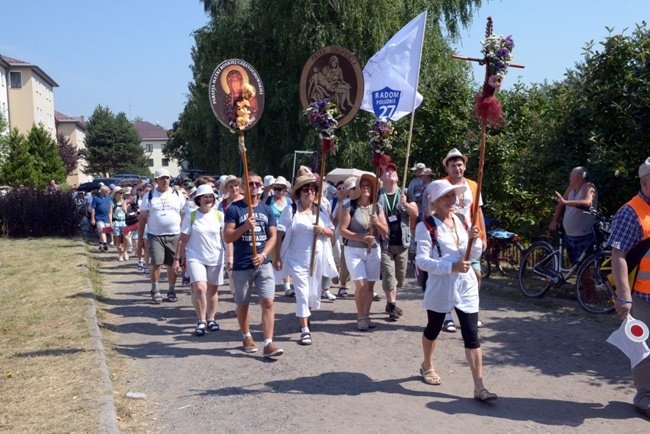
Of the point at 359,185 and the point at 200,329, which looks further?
the point at 359,185

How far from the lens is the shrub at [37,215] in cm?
2320

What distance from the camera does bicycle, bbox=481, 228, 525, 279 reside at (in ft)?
40.3

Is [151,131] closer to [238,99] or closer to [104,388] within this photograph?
[238,99]

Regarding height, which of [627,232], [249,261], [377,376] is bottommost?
[377,376]

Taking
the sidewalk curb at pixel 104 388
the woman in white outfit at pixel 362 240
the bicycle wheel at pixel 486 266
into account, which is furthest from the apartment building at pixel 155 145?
the woman in white outfit at pixel 362 240

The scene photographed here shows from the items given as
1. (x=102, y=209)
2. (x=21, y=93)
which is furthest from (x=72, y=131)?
(x=102, y=209)

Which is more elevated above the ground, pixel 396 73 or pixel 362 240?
pixel 396 73

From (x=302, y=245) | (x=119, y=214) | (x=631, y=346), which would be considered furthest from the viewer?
(x=119, y=214)

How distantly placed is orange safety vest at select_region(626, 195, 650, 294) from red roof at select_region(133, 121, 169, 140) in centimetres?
14603

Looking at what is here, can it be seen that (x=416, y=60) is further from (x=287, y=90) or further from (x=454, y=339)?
(x=287, y=90)

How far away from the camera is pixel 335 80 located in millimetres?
9125

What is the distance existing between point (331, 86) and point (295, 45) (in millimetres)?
14145

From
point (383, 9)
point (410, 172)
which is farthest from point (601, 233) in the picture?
point (383, 9)

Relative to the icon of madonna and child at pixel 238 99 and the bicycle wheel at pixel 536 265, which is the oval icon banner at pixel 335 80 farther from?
the bicycle wheel at pixel 536 265
